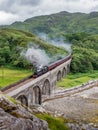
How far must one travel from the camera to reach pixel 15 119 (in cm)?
2258

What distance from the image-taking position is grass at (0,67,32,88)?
7919cm

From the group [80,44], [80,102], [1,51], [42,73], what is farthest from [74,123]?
[80,44]

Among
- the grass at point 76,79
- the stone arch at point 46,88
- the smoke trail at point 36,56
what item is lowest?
the grass at point 76,79

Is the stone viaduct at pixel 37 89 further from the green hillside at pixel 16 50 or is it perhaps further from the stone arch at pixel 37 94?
the green hillside at pixel 16 50

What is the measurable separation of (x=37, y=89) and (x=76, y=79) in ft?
103

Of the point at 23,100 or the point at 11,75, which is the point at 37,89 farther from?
the point at 11,75

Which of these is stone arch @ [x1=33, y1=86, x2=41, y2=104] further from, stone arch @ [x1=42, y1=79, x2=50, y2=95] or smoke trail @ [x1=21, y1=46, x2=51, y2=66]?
smoke trail @ [x1=21, y1=46, x2=51, y2=66]

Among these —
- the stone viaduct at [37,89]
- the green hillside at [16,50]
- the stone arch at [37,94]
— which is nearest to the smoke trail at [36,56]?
the green hillside at [16,50]

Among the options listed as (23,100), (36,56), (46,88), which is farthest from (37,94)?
(36,56)

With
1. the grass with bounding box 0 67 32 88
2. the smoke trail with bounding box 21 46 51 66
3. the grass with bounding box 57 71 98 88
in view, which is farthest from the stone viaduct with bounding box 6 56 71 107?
the grass with bounding box 0 67 32 88

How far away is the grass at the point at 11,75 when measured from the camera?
79.2m

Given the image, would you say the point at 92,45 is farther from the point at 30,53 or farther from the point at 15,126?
the point at 15,126

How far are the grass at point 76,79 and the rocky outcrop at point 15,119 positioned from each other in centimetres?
5925

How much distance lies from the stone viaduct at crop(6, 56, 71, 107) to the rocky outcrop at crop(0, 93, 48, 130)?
20678mm
